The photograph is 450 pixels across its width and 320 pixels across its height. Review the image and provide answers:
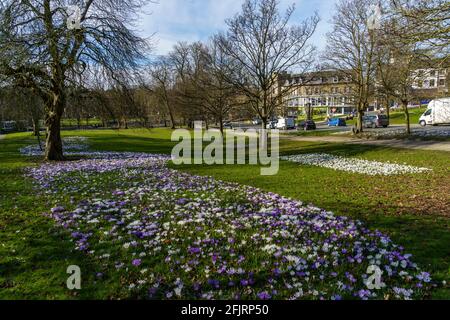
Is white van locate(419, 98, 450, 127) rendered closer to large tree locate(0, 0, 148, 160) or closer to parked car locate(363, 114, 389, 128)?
parked car locate(363, 114, 389, 128)

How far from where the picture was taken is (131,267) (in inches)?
205

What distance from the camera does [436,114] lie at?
41688 millimetres

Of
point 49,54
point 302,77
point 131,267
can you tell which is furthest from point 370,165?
point 49,54

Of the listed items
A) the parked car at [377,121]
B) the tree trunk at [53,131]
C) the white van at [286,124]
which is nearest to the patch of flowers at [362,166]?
the tree trunk at [53,131]

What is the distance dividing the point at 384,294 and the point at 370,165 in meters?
14.1

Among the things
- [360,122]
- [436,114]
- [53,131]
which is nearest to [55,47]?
[53,131]

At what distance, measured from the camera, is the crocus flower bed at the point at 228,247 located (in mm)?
4645

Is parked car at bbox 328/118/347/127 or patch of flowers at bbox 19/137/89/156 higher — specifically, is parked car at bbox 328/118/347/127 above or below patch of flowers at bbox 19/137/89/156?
above

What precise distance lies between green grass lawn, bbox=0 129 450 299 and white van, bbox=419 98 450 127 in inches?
1129

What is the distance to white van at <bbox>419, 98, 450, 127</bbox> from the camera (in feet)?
131

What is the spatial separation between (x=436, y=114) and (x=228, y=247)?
4613cm

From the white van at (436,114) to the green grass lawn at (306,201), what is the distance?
28.7 meters

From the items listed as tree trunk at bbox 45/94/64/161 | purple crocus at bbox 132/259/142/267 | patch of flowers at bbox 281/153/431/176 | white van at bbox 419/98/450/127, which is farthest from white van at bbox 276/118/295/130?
purple crocus at bbox 132/259/142/267
